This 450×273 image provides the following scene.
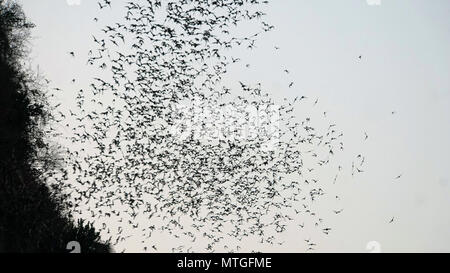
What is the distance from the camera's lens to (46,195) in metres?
30.7

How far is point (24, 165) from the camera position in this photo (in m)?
29.3

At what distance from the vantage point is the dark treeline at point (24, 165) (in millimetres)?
21172

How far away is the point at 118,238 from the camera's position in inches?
734

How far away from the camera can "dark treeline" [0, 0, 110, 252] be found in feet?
69.5

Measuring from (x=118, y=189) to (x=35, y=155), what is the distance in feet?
38.8
